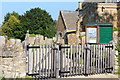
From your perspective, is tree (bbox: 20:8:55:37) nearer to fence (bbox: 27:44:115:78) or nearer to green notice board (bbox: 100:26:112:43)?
green notice board (bbox: 100:26:112:43)

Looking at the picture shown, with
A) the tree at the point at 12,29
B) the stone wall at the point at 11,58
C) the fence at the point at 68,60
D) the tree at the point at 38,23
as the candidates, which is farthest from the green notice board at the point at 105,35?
the tree at the point at 12,29

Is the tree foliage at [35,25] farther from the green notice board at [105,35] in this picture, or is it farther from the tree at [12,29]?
the green notice board at [105,35]

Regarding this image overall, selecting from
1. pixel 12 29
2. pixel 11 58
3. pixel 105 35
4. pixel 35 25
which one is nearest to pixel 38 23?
pixel 35 25

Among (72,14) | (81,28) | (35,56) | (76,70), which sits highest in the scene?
(72,14)

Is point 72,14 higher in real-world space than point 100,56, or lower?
higher

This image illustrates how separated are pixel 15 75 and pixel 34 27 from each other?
4243cm

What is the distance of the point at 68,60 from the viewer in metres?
11.0

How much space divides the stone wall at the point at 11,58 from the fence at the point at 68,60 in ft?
1.61

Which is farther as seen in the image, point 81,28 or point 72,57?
point 81,28

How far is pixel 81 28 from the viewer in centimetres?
2844

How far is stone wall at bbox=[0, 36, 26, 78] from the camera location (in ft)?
29.7

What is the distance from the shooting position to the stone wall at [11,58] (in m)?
9.05

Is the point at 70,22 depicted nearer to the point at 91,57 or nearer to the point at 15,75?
the point at 91,57

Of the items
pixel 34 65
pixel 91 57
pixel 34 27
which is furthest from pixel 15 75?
pixel 34 27
